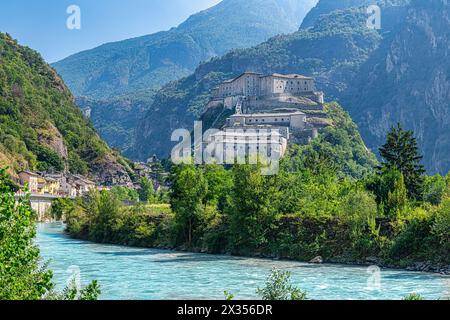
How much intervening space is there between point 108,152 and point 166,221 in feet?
259

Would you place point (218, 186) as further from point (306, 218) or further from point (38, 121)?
point (38, 121)

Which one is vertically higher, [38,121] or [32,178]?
[38,121]

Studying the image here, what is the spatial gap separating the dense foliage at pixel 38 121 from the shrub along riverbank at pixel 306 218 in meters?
46.5

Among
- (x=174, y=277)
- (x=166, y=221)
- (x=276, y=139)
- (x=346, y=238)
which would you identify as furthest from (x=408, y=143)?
(x=276, y=139)

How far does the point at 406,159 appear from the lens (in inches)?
1901

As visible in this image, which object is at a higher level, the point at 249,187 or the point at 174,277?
the point at 249,187

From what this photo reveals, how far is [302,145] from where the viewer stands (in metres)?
113

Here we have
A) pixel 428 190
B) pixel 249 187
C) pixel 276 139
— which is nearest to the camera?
pixel 249 187

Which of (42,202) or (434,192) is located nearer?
(434,192)

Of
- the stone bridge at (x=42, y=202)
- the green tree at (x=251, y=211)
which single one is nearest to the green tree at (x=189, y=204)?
the green tree at (x=251, y=211)

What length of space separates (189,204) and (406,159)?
60.4ft

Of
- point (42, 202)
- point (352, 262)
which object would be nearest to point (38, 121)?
point (42, 202)
